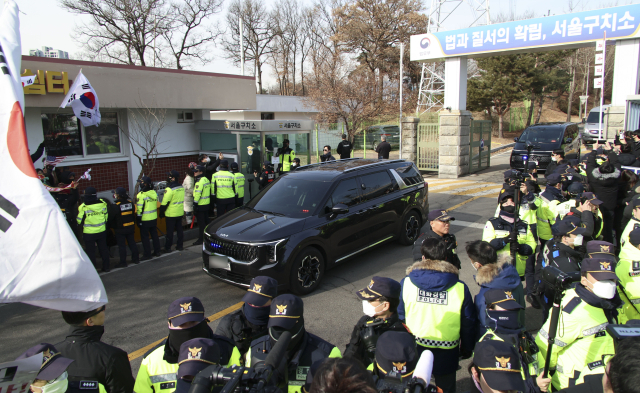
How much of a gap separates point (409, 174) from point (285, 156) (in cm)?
505

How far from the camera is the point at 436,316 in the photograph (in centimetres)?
310

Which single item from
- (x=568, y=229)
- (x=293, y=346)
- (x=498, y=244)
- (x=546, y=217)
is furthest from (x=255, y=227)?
(x=546, y=217)

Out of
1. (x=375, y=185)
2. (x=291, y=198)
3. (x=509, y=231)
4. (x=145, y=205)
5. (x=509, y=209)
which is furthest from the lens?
(x=145, y=205)

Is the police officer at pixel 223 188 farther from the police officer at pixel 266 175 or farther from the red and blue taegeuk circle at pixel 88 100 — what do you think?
the red and blue taegeuk circle at pixel 88 100

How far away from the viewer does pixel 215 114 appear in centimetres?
1672

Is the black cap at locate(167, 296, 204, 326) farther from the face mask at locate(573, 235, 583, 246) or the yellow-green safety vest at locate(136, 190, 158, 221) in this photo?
the yellow-green safety vest at locate(136, 190, 158, 221)

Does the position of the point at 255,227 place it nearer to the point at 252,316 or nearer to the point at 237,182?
the point at 252,316

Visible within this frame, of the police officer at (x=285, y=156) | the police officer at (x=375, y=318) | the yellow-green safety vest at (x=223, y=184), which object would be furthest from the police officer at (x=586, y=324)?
the police officer at (x=285, y=156)

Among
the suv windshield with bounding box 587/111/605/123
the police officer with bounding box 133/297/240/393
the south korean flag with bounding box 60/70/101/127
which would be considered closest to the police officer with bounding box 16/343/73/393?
the police officer with bounding box 133/297/240/393

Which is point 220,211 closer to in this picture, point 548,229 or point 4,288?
point 548,229

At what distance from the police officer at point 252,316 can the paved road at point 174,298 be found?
1.91 m

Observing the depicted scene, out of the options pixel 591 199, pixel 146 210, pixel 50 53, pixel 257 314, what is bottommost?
pixel 146 210

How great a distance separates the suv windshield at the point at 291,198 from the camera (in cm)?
670

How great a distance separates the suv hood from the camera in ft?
19.7
